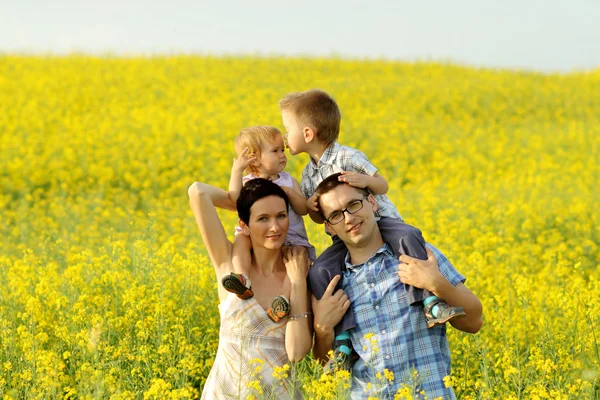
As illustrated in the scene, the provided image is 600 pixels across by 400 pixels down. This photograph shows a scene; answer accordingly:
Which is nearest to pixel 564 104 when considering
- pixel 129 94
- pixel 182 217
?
pixel 129 94

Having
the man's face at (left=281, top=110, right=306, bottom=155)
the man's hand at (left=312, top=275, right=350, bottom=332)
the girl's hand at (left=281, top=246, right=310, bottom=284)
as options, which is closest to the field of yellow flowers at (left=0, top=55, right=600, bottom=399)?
the man's hand at (left=312, top=275, right=350, bottom=332)

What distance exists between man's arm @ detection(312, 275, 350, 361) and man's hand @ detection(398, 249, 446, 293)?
0.31 metres

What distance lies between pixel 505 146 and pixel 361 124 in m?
3.11

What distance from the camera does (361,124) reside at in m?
17.1

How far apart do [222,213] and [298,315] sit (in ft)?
23.7

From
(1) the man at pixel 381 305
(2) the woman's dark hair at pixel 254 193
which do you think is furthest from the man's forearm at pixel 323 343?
(2) the woman's dark hair at pixel 254 193

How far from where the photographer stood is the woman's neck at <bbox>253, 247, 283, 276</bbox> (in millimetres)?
4074

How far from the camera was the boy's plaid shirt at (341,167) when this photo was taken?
402 cm

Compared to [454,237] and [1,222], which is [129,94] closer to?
[1,222]

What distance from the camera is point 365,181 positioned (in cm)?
384

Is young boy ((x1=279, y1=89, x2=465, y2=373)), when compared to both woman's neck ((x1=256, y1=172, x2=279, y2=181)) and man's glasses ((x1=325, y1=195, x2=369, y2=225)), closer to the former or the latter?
man's glasses ((x1=325, y1=195, x2=369, y2=225))

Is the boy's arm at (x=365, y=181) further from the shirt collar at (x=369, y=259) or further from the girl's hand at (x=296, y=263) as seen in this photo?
the girl's hand at (x=296, y=263)

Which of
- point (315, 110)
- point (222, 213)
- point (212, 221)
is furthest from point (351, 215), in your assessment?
point (222, 213)

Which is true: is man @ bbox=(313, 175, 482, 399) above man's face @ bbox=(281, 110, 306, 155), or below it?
below
